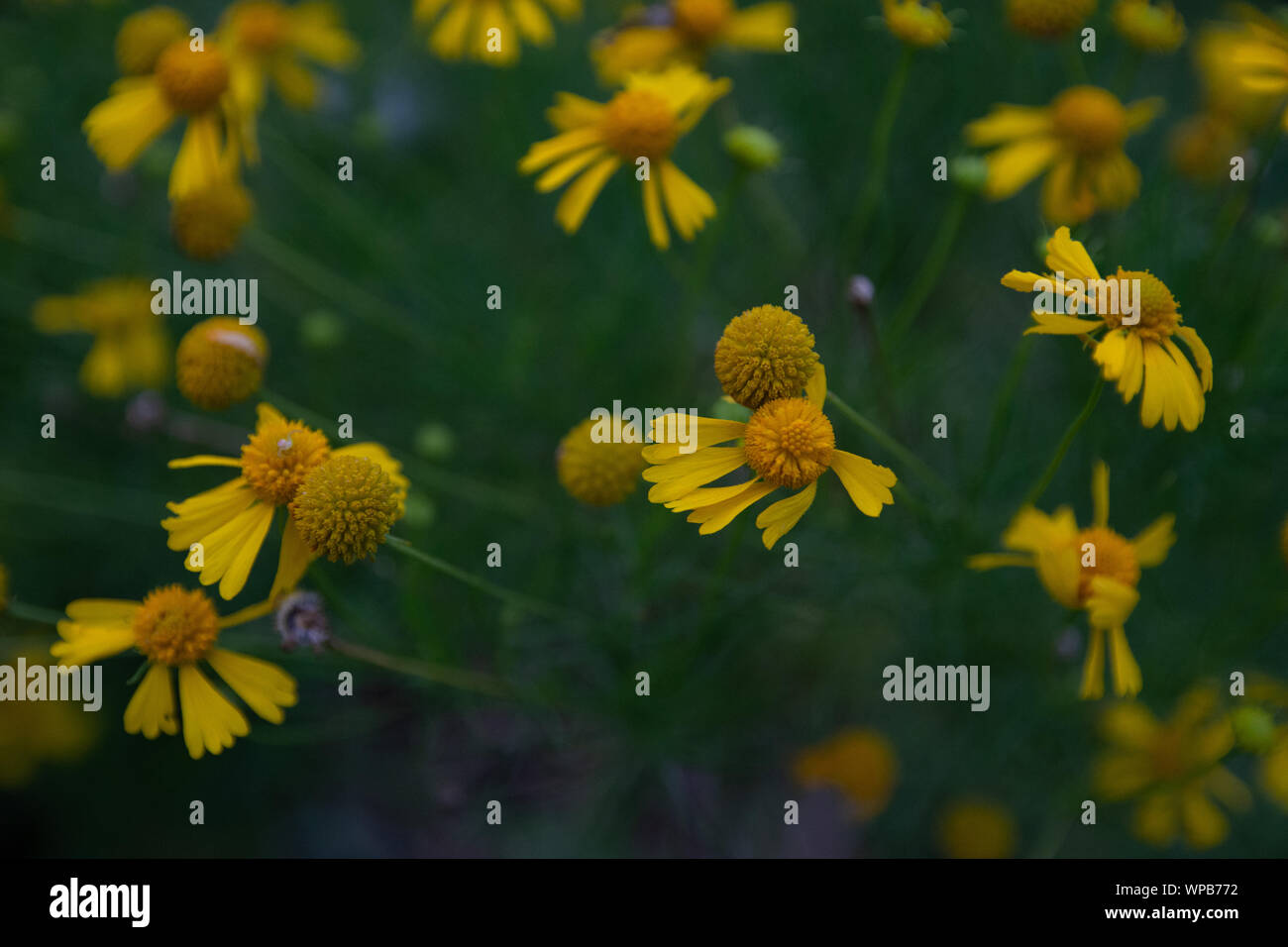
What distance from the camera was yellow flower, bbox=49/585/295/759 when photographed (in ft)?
4.79

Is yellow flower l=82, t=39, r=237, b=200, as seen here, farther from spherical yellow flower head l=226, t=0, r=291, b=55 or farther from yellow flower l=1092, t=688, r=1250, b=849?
yellow flower l=1092, t=688, r=1250, b=849

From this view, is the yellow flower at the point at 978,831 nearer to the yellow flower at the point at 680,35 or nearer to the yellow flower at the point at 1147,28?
the yellow flower at the point at 1147,28

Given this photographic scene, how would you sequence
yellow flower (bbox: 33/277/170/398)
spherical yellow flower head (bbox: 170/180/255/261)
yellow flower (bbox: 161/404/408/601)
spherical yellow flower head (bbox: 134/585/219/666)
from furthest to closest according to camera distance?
yellow flower (bbox: 33/277/170/398), spherical yellow flower head (bbox: 170/180/255/261), spherical yellow flower head (bbox: 134/585/219/666), yellow flower (bbox: 161/404/408/601)

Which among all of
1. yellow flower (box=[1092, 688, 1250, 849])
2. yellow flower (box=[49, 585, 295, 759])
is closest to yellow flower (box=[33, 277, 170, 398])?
yellow flower (box=[49, 585, 295, 759])

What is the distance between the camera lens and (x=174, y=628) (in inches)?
58.9

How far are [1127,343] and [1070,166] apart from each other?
2.74ft

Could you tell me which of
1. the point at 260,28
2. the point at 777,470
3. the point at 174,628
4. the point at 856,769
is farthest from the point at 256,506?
the point at 856,769

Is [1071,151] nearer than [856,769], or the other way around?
[1071,151]

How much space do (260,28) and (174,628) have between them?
1.55 meters

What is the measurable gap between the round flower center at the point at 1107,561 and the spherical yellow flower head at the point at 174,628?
4.54 ft

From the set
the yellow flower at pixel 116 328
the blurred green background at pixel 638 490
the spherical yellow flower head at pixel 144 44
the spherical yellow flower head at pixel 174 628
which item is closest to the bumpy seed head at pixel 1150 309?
the blurred green background at pixel 638 490

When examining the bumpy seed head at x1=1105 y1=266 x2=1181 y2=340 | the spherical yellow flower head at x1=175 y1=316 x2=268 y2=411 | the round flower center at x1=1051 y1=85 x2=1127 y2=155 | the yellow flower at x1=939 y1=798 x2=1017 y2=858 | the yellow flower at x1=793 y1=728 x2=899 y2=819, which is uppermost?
the round flower center at x1=1051 y1=85 x2=1127 y2=155

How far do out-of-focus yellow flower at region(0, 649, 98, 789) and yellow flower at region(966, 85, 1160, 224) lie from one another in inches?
111

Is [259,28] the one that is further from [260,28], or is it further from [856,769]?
[856,769]
